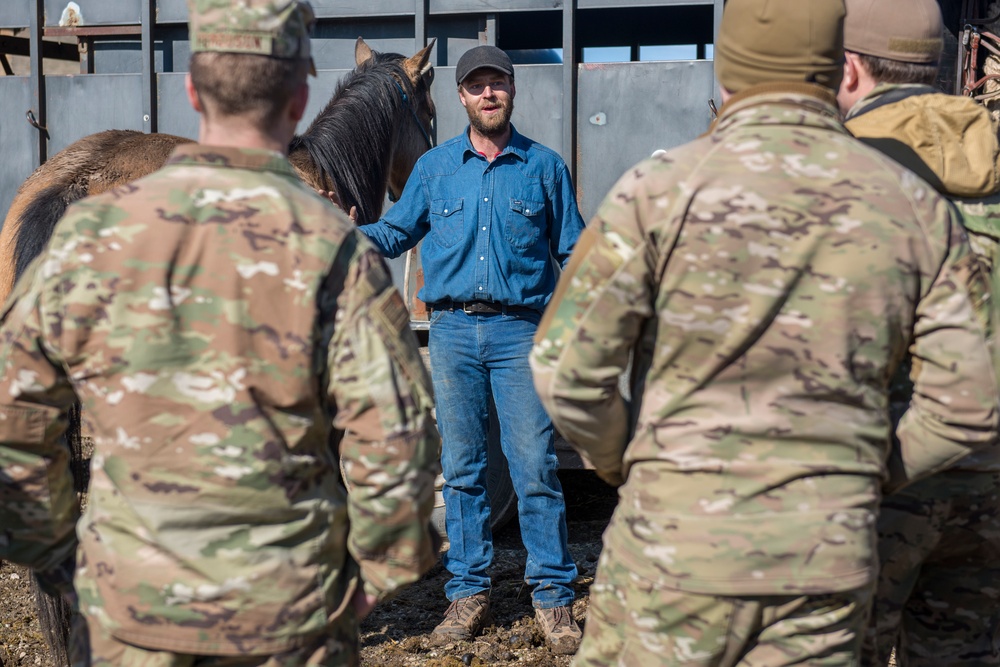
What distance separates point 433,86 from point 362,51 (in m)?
0.36

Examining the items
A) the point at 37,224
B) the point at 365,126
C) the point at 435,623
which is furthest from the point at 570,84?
the point at 435,623

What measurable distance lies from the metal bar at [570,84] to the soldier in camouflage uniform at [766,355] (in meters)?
2.61

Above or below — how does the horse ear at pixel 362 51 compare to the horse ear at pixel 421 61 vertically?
above

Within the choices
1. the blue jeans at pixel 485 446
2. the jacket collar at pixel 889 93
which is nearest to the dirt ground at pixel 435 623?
the blue jeans at pixel 485 446

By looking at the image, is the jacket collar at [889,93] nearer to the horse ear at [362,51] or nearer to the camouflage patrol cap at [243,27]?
the camouflage patrol cap at [243,27]

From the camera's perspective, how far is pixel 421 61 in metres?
4.45

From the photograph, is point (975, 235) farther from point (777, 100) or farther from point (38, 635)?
point (38, 635)

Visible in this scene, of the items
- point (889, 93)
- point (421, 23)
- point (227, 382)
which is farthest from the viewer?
point (421, 23)

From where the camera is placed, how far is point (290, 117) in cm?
166

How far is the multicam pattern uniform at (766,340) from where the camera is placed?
1597 millimetres

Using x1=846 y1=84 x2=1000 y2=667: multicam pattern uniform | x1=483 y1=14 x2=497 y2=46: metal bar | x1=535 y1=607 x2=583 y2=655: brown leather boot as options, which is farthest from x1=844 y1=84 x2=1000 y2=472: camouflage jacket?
x1=483 y1=14 x2=497 y2=46: metal bar

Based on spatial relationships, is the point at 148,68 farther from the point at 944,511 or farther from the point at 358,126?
the point at 944,511

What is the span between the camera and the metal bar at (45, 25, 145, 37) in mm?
4676

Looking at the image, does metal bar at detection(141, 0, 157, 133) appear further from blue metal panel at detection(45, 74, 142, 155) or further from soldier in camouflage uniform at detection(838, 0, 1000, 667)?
soldier in camouflage uniform at detection(838, 0, 1000, 667)
